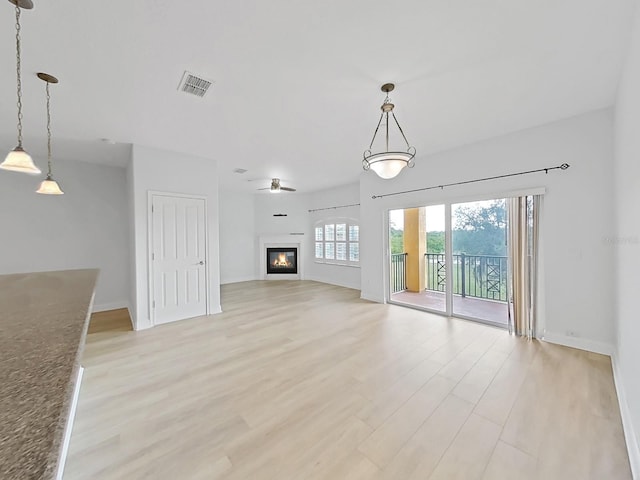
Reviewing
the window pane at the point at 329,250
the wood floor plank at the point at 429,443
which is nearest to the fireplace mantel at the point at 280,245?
the window pane at the point at 329,250

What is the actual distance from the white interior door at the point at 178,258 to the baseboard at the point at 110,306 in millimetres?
1717

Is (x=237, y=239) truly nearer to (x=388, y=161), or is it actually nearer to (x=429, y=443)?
(x=388, y=161)

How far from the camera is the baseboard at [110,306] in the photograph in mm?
4812

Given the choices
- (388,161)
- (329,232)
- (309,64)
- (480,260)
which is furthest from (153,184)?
(480,260)

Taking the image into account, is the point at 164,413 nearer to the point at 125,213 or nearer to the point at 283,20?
the point at 283,20

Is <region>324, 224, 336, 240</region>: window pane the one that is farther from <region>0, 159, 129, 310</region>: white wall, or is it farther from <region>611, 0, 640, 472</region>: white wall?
<region>611, 0, 640, 472</region>: white wall

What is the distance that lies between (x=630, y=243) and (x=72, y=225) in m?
7.25

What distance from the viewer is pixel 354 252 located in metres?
6.90

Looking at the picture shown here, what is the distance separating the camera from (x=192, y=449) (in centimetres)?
173

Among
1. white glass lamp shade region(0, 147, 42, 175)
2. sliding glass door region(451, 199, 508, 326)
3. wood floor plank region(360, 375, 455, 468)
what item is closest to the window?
sliding glass door region(451, 199, 508, 326)

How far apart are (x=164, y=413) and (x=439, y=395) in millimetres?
2269

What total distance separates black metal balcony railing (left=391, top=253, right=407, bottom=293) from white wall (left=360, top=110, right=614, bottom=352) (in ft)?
6.76

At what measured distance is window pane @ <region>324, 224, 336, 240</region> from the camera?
24.3ft

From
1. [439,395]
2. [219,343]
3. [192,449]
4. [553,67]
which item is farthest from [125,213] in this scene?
[553,67]
